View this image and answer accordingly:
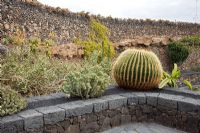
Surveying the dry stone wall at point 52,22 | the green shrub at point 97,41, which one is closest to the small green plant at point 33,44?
the dry stone wall at point 52,22

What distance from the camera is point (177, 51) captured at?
15266 millimetres

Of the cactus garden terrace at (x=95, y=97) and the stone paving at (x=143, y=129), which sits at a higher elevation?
the cactus garden terrace at (x=95, y=97)

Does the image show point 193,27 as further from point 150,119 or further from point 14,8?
point 150,119

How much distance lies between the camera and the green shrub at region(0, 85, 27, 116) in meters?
4.46

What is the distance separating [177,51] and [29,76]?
9933mm

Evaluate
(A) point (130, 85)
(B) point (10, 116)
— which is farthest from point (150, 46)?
(B) point (10, 116)

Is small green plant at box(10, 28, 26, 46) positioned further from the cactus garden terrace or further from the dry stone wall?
the cactus garden terrace

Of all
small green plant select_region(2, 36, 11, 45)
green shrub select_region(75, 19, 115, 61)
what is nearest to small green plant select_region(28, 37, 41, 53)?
small green plant select_region(2, 36, 11, 45)

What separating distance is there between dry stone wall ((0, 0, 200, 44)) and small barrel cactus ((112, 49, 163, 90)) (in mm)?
4472

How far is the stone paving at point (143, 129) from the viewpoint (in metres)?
5.29

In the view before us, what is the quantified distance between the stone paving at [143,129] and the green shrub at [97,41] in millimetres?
5360

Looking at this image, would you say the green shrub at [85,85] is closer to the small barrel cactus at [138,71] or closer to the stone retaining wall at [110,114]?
the stone retaining wall at [110,114]

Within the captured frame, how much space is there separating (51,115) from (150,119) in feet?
5.92

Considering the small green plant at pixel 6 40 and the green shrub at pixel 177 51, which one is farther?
the green shrub at pixel 177 51
